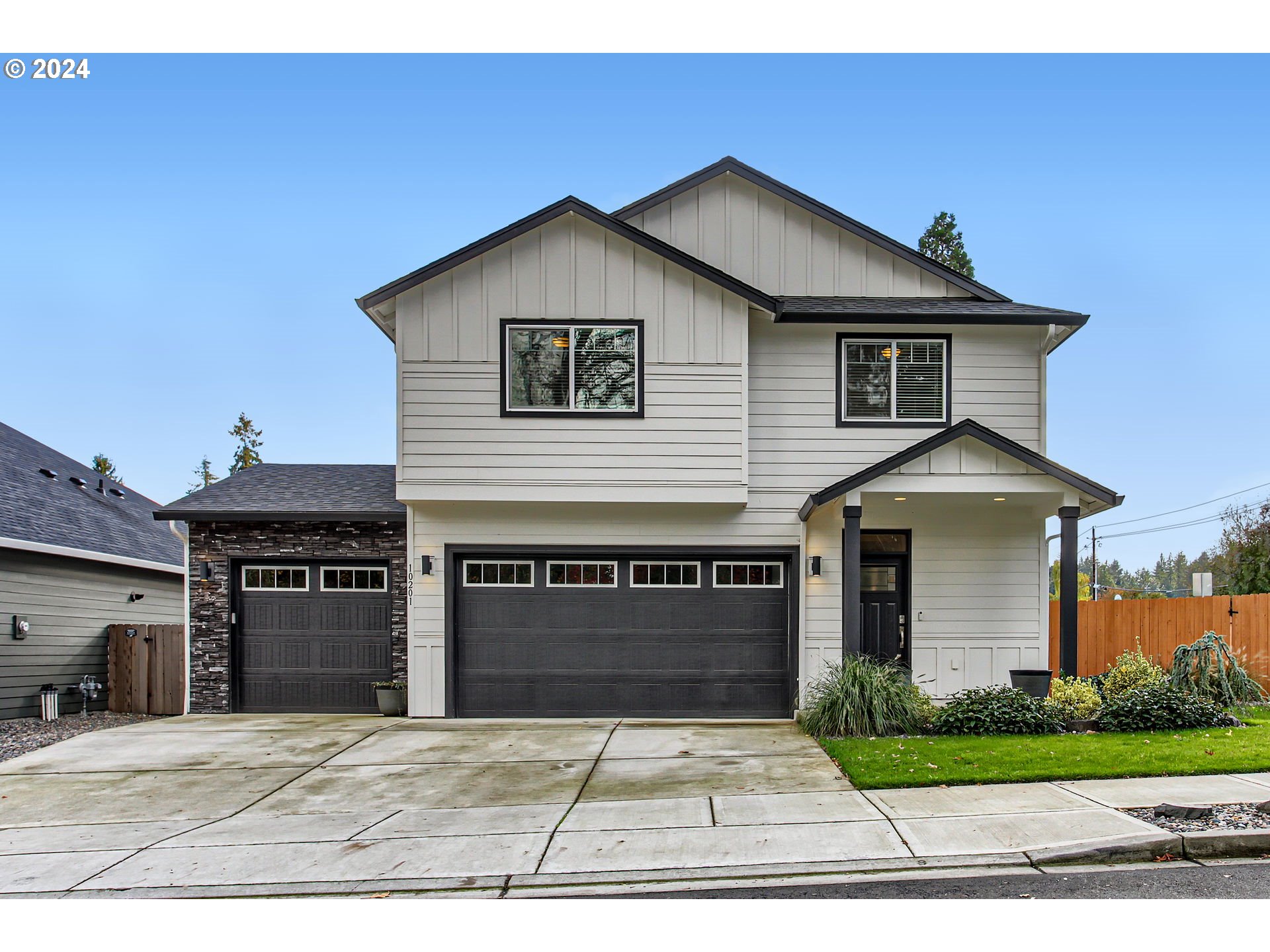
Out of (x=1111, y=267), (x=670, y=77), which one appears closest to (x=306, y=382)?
(x=670, y=77)

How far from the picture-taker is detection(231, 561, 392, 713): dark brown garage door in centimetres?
1195

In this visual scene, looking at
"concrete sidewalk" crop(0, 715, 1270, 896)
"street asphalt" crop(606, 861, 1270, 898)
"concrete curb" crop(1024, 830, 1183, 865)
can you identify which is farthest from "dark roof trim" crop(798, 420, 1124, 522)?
"street asphalt" crop(606, 861, 1270, 898)

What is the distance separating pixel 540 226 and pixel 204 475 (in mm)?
33866

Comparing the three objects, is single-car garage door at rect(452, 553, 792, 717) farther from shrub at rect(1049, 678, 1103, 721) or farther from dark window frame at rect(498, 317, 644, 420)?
shrub at rect(1049, 678, 1103, 721)

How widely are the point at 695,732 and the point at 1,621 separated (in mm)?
10155

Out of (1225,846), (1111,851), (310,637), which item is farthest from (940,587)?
(310,637)

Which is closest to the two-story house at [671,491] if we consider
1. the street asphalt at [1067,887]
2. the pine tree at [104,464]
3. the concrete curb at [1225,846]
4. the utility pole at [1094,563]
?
the concrete curb at [1225,846]

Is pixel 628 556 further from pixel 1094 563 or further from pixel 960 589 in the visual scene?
pixel 1094 563

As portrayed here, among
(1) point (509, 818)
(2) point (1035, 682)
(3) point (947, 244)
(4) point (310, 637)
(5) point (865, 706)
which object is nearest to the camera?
(1) point (509, 818)

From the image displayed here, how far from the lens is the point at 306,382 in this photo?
34750 mm

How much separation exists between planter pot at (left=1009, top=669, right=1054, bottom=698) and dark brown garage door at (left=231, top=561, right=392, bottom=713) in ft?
27.0

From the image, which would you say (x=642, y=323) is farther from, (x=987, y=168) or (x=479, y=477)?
(x=987, y=168)

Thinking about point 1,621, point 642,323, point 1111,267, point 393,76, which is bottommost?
point 1,621

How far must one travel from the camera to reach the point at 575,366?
11.1m
